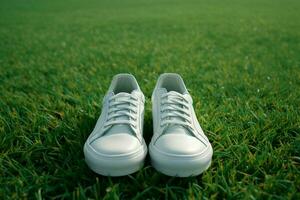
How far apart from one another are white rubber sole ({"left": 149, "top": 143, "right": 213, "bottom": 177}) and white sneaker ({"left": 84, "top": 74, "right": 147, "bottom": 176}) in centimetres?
11

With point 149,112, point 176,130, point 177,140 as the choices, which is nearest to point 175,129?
point 176,130

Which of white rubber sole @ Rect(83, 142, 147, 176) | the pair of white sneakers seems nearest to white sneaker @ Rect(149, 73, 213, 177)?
the pair of white sneakers

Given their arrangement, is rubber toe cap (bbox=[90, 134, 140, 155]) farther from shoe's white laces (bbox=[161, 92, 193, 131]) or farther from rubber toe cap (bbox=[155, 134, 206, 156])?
shoe's white laces (bbox=[161, 92, 193, 131])

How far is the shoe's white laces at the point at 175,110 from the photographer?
1.84 m

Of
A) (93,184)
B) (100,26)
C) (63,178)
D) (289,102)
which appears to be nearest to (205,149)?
(93,184)

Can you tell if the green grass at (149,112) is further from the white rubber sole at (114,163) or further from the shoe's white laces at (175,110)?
the shoe's white laces at (175,110)

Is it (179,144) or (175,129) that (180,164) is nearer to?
(179,144)

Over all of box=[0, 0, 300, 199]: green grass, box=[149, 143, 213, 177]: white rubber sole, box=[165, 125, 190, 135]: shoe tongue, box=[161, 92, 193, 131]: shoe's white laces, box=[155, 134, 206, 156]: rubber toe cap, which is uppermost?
box=[161, 92, 193, 131]: shoe's white laces

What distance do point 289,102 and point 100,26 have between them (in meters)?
6.81

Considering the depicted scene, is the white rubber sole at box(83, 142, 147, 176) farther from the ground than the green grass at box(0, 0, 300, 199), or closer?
farther from the ground

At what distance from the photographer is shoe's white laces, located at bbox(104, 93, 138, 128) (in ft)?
6.05

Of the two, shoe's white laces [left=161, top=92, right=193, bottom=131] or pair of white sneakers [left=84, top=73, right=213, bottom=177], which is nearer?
pair of white sneakers [left=84, top=73, right=213, bottom=177]

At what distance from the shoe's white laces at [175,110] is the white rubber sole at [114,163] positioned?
333 millimetres

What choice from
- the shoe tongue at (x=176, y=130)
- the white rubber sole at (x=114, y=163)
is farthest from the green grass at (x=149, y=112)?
the shoe tongue at (x=176, y=130)
